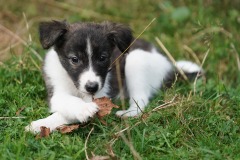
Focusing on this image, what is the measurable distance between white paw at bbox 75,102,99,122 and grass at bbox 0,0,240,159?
0.18m

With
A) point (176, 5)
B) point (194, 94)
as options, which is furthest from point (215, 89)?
point (176, 5)

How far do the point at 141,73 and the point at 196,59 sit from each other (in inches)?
63.8

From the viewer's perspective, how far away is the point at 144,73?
7.14 metres

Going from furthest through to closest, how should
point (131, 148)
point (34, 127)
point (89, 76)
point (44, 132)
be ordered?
point (89, 76) → point (34, 127) → point (44, 132) → point (131, 148)

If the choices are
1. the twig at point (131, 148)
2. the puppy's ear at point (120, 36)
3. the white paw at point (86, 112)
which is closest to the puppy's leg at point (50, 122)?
the white paw at point (86, 112)

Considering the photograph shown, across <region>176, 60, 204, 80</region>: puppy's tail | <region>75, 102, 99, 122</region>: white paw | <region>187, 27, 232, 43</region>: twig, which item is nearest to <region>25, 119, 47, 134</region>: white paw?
<region>75, 102, 99, 122</region>: white paw

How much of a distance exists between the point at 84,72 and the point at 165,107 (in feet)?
3.31

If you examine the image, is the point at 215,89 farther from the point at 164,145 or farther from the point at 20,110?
the point at 20,110

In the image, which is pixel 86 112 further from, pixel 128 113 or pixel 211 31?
pixel 211 31

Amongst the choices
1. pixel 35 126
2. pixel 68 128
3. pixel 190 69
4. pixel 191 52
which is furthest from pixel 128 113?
pixel 191 52

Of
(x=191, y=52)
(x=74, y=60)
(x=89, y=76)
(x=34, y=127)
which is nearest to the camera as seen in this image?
(x=34, y=127)

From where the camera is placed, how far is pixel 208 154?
5.04m

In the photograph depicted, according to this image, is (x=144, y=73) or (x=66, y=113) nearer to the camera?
(x=66, y=113)

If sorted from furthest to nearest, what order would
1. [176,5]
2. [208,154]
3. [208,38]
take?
[176,5]
[208,38]
[208,154]
